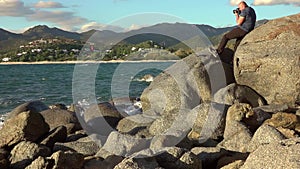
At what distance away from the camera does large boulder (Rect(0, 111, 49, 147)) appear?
10430 mm

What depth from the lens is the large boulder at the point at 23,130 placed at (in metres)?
10.4

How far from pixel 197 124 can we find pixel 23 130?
13.8ft

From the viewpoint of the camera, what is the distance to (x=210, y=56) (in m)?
14.4

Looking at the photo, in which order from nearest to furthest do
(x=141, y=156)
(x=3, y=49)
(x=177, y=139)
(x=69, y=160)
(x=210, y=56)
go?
(x=141, y=156), (x=69, y=160), (x=177, y=139), (x=210, y=56), (x=3, y=49)

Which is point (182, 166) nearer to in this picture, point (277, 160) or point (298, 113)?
point (277, 160)

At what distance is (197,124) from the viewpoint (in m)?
10.2

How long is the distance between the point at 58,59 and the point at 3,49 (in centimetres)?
4317

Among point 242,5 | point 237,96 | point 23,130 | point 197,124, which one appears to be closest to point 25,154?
point 23,130

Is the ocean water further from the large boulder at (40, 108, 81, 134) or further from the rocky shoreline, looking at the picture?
the rocky shoreline

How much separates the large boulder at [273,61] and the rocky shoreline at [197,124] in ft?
0.10

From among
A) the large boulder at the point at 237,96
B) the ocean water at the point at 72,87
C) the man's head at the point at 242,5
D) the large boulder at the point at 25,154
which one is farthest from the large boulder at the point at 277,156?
the ocean water at the point at 72,87

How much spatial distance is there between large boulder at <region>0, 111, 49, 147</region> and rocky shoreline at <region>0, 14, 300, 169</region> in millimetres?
24

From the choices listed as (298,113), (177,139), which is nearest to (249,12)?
(298,113)

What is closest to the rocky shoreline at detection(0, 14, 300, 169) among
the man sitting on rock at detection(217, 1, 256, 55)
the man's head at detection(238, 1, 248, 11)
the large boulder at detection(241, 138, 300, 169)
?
the large boulder at detection(241, 138, 300, 169)
